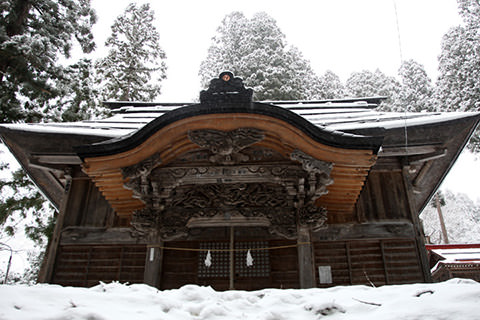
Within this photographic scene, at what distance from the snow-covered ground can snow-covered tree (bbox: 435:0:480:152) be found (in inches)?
812

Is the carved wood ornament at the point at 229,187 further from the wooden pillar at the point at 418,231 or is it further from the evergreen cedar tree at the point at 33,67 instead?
the evergreen cedar tree at the point at 33,67

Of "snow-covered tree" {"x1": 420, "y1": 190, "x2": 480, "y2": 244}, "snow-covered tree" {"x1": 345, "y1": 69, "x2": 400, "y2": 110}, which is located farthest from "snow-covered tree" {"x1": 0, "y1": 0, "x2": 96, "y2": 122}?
"snow-covered tree" {"x1": 420, "y1": 190, "x2": 480, "y2": 244}

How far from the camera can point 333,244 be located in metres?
7.41

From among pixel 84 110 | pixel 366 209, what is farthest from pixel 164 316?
pixel 84 110

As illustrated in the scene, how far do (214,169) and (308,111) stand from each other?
5438 mm

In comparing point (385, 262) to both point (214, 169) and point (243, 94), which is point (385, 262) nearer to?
point (214, 169)

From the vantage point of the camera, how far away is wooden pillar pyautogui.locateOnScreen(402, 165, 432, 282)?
6.93 meters

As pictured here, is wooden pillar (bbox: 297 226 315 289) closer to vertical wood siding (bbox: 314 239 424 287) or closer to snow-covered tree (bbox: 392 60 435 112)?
vertical wood siding (bbox: 314 239 424 287)

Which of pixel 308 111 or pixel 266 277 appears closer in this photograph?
pixel 266 277

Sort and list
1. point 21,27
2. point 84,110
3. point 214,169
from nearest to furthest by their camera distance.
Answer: point 214,169
point 21,27
point 84,110

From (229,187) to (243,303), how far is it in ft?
11.4

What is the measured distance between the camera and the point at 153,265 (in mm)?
7027

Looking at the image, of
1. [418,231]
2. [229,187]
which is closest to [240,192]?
[229,187]

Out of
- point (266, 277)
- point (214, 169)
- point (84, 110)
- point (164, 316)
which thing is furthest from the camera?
point (84, 110)
